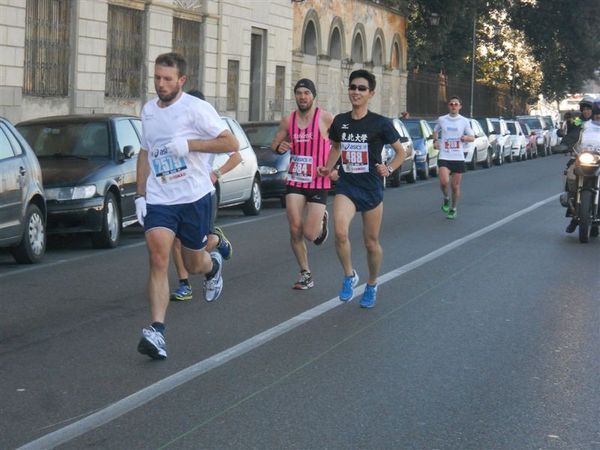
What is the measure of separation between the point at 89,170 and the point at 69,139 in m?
1.14

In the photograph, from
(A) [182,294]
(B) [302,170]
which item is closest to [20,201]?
(A) [182,294]

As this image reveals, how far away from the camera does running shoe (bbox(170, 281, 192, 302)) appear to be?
34.6ft

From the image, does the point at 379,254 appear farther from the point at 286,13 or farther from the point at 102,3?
the point at 286,13

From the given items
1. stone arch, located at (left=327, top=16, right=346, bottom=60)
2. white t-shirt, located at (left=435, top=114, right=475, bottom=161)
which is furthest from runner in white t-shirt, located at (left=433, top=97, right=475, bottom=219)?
stone arch, located at (left=327, top=16, right=346, bottom=60)

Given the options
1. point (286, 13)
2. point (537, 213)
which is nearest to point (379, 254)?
point (537, 213)

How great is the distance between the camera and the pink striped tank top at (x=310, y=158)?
1106 cm

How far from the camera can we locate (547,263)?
13.6 m

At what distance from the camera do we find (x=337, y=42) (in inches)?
1857

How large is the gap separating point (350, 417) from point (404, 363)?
1.53 meters

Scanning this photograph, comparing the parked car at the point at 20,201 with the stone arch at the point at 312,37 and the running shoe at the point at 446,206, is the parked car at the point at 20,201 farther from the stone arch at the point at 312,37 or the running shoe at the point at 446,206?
the stone arch at the point at 312,37

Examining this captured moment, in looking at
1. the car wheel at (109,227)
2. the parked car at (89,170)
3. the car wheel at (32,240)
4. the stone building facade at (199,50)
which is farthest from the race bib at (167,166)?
the stone building facade at (199,50)

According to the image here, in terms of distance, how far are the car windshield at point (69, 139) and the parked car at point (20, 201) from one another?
2.12m

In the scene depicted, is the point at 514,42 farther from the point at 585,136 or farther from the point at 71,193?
the point at 71,193

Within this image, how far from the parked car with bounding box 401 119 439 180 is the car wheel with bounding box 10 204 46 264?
62.2 feet
